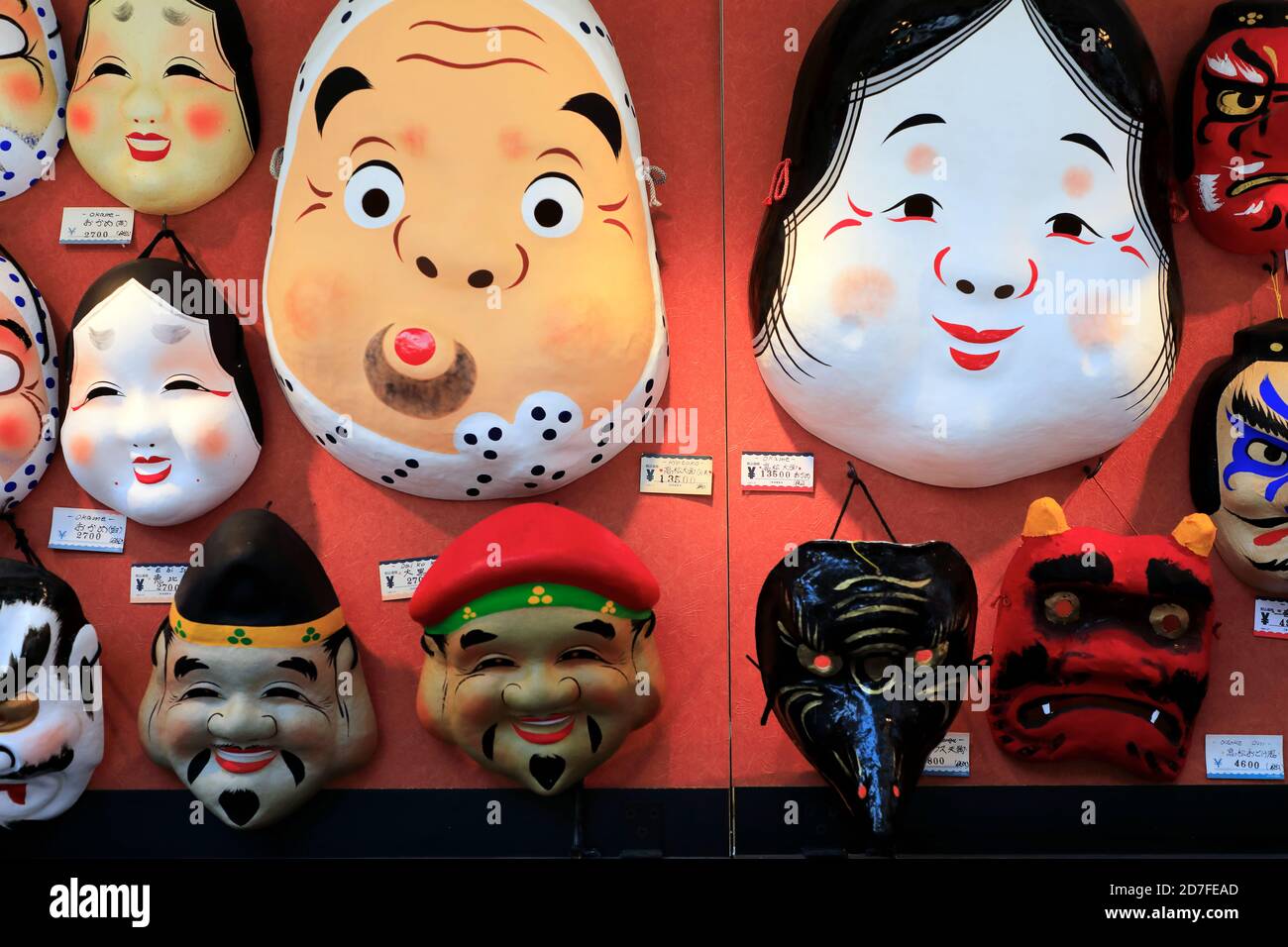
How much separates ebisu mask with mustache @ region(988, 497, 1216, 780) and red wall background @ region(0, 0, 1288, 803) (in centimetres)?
10

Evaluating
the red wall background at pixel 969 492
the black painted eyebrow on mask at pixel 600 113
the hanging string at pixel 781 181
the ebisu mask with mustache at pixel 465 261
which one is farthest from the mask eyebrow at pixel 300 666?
the hanging string at pixel 781 181

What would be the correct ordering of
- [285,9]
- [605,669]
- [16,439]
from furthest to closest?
[285,9] < [16,439] < [605,669]

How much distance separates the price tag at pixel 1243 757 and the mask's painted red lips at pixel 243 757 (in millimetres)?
1692

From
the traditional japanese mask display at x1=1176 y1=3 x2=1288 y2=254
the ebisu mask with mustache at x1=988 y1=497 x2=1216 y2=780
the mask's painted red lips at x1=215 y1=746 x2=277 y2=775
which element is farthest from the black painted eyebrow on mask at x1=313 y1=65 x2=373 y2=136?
the traditional japanese mask display at x1=1176 y1=3 x2=1288 y2=254

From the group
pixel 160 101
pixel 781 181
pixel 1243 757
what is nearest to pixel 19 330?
pixel 160 101

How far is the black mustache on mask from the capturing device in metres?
2.11

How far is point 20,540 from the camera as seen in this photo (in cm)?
232

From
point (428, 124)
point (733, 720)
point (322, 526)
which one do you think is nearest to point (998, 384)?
point (733, 720)

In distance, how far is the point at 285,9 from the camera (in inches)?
96.0

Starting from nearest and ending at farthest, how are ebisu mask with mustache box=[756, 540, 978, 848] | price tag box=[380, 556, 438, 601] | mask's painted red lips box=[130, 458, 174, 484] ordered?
ebisu mask with mustache box=[756, 540, 978, 848] → mask's painted red lips box=[130, 458, 174, 484] → price tag box=[380, 556, 438, 601]

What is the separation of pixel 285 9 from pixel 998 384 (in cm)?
152

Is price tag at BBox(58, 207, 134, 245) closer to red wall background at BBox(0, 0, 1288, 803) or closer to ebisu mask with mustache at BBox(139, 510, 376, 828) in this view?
A: red wall background at BBox(0, 0, 1288, 803)

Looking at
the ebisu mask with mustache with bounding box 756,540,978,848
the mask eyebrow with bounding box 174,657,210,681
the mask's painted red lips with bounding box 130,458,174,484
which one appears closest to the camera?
the ebisu mask with mustache with bounding box 756,540,978,848

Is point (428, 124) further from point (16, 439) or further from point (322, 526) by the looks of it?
point (16, 439)
